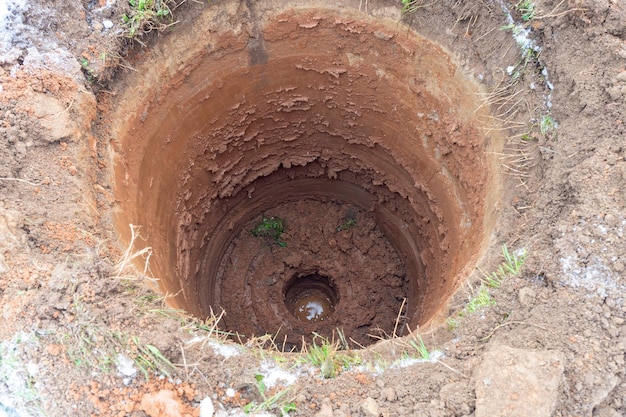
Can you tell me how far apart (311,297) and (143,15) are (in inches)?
167

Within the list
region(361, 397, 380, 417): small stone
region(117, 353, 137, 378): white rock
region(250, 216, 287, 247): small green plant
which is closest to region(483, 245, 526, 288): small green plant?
region(361, 397, 380, 417): small stone

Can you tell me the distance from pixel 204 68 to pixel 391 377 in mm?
3238

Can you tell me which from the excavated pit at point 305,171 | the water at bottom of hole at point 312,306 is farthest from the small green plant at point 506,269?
the water at bottom of hole at point 312,306

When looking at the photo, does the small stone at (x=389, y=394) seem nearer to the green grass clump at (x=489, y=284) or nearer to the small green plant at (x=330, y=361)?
the small green plant at (x=330, y=361)

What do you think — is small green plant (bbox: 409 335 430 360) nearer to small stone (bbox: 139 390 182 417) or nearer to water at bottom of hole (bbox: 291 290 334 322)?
small stone (bbox: 139 390 182 417)

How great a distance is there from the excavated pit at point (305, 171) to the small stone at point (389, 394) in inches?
36.5

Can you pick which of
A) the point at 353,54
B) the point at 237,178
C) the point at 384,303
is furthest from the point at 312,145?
the point at 384,303

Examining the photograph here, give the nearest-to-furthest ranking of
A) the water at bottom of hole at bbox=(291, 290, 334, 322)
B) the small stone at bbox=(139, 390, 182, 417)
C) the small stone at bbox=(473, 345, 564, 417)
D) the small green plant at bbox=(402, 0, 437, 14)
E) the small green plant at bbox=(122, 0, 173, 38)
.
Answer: the small stone at bbox=(473, 345, 564, 417), the small stone at bbox=(139, 390, 182, 417), the small green plant at bbox=(122, 0, 173, 38), the small green plant at bbox=(402, 0, 437, 14), the water at bottom of hole at bbox=(291, 290, 334, 322)

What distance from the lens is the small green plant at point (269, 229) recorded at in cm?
586

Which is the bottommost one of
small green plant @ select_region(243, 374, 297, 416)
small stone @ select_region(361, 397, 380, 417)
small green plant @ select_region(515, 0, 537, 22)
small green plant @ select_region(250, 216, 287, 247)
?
small stone @ select_region(361, 397, 380, 417)

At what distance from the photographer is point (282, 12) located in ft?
12.8

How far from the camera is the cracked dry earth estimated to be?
2.02 meters

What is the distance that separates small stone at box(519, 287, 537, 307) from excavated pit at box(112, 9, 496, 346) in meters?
0.62

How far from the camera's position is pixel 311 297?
238 inches
